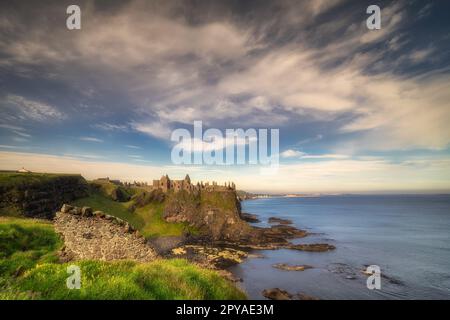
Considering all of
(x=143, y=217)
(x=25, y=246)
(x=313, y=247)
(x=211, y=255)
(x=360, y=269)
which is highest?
(x=25, y=246)

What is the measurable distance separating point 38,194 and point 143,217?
162 ft

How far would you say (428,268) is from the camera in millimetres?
64625

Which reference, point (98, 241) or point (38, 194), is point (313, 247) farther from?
point (38, 194)

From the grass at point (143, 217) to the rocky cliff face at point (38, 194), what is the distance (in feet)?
28.7

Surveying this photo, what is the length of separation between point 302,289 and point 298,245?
4236 centimetres

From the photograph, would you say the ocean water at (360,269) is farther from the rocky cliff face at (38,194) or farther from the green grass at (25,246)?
the rocky cliff face at (38,194)

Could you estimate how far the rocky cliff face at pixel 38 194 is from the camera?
73188 millimetres

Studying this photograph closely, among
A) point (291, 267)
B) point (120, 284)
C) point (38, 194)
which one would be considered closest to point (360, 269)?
point (291, 267)

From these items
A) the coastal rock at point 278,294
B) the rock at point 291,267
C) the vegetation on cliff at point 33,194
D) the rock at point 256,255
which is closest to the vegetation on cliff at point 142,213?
the vegetation on cliff at point 33,194

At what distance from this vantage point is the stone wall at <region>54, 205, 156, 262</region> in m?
17.1

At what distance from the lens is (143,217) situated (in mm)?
123250

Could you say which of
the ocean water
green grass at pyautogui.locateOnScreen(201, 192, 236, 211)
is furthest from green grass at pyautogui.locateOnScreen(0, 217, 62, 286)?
green grass at pyautogui.locateOnScreen(201, 192, 236, 211)
